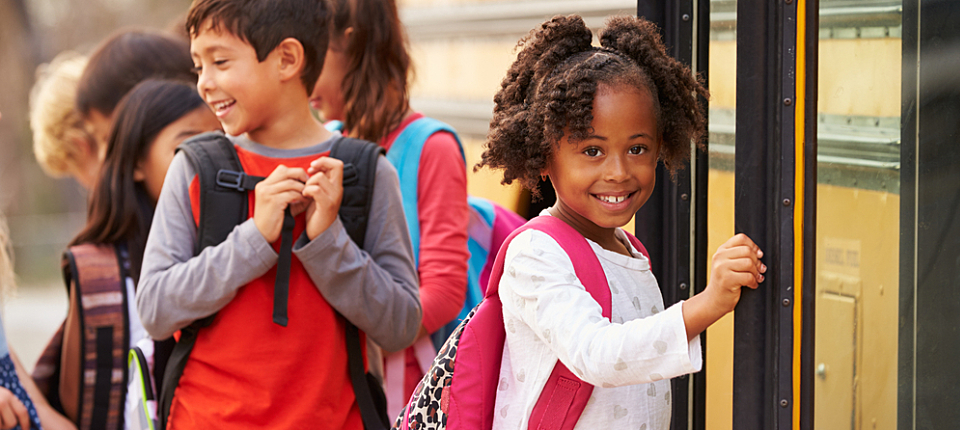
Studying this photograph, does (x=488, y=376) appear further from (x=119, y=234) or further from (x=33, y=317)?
(x=33, y=317)

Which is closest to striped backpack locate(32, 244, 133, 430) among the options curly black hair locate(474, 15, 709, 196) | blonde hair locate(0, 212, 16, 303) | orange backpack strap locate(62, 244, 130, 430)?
orange backpack strap locate(62, 244, 130, 430)

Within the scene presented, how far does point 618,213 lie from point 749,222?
0.19 m

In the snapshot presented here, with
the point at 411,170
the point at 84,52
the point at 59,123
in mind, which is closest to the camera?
the point at 411,170

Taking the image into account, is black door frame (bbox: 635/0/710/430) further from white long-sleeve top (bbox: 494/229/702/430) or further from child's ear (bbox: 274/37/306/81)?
child's ear (bbox: 274/37/306/81)

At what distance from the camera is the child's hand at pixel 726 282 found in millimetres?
1196

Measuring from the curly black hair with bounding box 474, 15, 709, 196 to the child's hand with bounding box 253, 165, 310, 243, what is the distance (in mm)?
454

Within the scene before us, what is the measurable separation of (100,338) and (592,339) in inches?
67.6

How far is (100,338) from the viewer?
95.3 inches

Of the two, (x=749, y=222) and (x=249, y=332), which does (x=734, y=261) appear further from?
(x=249, y=332)

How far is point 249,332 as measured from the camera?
1790 millimetres

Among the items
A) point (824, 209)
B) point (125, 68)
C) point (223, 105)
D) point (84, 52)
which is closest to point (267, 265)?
point (223, 105)

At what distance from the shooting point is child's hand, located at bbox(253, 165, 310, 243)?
1738 mm

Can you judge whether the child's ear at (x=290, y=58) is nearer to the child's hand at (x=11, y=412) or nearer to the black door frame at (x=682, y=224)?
the black door frame at (x=682, y=224)

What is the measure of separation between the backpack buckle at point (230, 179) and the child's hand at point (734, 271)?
999 mm
